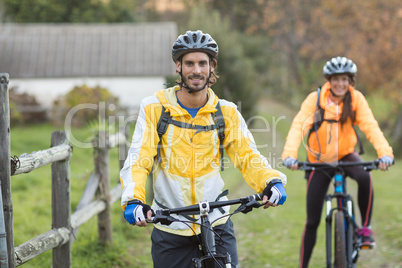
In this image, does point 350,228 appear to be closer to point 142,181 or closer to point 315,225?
point 315,225

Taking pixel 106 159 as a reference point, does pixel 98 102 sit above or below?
above

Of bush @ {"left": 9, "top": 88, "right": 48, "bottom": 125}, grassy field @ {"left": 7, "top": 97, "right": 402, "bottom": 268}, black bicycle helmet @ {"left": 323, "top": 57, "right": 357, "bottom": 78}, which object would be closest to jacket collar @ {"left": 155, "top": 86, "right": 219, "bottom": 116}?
black bicycle helmet @ {"left": 323, "top": 57, "right": 357, "bottom": 78}

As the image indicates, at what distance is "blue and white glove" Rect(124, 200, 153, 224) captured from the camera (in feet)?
9.75

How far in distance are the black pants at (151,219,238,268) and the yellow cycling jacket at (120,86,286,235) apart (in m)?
0.06

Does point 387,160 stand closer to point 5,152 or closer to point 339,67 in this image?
point 339,67

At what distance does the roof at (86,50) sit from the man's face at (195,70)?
24.3 m

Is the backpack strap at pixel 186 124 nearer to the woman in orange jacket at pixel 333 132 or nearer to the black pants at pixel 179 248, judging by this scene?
the black pants at pixel 179 248

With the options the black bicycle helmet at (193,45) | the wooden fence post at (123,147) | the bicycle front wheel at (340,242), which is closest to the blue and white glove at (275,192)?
the black bicycle helmet at (193,45)

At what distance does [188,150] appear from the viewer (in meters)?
3.45

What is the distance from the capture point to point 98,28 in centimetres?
3159

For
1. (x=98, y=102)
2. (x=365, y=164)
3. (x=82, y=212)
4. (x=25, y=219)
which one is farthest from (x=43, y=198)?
(x=98, y=102)

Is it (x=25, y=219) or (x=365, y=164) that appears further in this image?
(x=25, y=219)

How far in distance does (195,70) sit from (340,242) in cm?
255

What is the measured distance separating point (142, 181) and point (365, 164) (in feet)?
8.85
